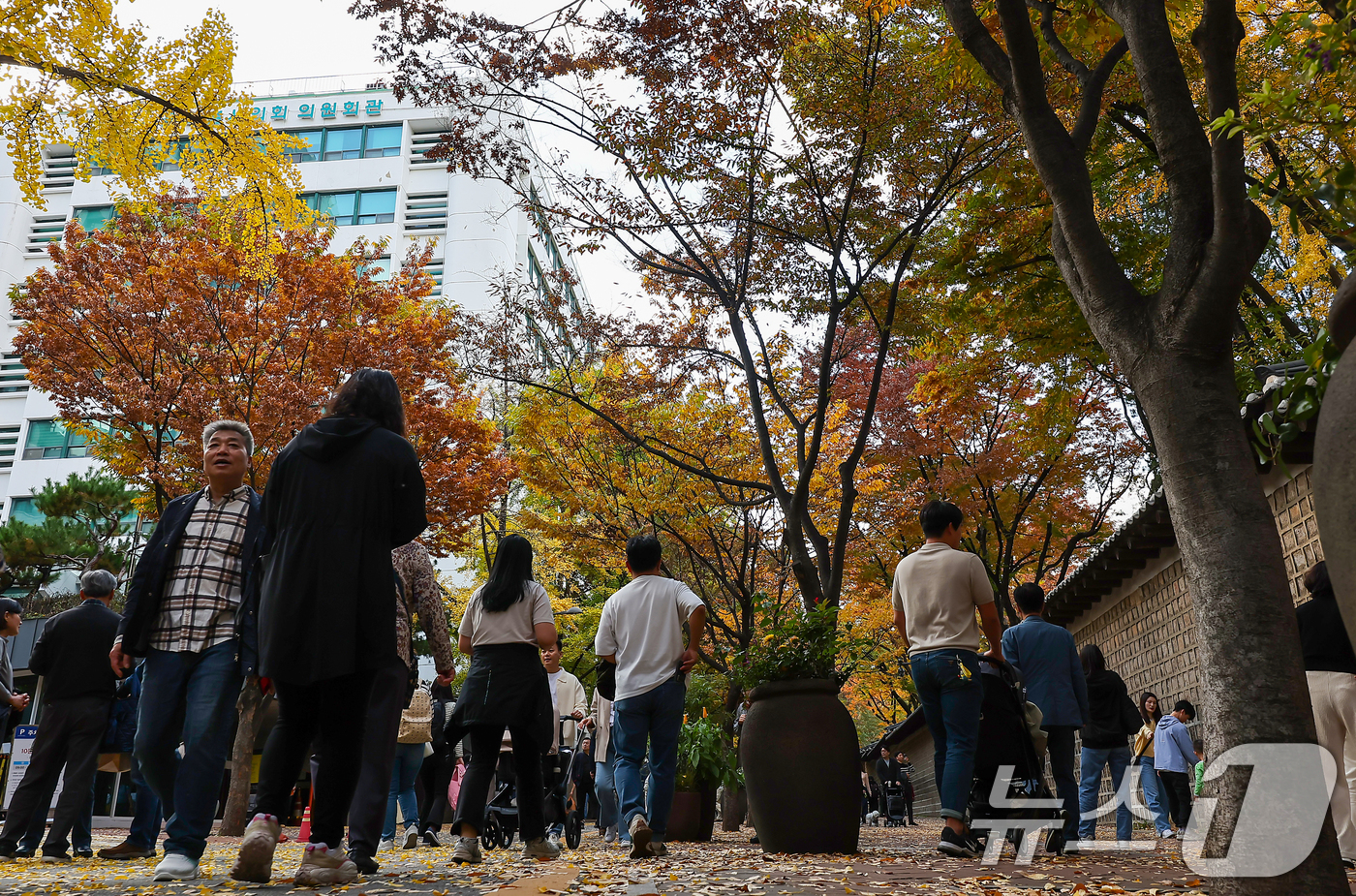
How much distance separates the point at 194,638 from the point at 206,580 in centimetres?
26

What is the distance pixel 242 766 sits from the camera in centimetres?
1100

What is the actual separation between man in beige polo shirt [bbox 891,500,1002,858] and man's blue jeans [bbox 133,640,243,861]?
3399mm

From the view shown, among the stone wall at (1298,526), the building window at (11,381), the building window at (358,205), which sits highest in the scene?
the building window at (358,205)

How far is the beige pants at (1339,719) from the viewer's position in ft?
15.9

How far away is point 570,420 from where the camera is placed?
15.1m

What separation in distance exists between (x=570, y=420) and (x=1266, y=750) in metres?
12.7

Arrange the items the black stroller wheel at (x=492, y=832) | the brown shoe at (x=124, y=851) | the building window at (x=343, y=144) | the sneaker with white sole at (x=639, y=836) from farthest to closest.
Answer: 1. the building window at (x=343, y=144)
2. the black stroller wheel at (x=492, y=832)
3. the sneaker with white sole at (x=639, y=836)
4. the brown shoe at (x=124, y=851)

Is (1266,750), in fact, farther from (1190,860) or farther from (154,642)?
(154,642)

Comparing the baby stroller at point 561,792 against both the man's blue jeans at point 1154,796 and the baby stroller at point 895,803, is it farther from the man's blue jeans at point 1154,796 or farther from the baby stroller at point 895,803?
the baby stroller at point 895,803

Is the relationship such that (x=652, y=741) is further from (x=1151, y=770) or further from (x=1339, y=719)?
(x=1151, y=770)

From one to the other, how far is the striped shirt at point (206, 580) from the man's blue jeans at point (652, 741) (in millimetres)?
2396

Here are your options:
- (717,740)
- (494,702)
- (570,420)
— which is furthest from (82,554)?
(494,702)

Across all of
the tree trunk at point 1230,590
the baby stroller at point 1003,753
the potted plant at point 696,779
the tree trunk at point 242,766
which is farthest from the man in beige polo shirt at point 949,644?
the tree trunk at point 242,766

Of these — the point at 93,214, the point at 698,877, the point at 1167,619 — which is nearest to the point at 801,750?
the point at 698,877
